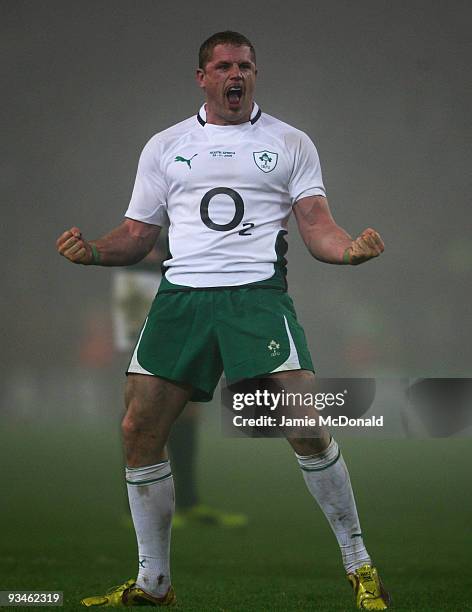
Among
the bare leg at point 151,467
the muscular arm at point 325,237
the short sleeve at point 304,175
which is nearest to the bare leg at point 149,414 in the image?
the bare leg at point 151,467

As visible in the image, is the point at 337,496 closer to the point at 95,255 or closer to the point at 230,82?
the point at 95,255

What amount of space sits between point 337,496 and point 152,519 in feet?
2.33

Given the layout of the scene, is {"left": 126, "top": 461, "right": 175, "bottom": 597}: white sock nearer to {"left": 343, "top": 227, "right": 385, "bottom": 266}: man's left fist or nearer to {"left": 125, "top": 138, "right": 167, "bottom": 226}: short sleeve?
{"left": 125, "top": 138, "right": 167, "bottom": 226}: short sleeve

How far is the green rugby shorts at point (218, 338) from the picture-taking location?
427 centimetres

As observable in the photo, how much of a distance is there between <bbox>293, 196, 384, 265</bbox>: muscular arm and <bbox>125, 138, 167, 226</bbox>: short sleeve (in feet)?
1.77

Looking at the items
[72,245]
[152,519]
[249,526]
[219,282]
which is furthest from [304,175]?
[249,526]

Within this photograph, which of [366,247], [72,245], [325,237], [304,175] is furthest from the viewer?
[304,175]

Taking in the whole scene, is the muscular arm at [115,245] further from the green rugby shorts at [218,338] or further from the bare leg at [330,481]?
the bare leg at [330,481]

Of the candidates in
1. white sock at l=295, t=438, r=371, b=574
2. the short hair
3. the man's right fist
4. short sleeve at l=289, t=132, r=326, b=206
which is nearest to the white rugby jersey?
short sleeve at l=289, t=132, r=326, b=206

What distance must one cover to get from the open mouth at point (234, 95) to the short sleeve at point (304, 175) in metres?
0.28

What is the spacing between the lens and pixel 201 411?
624 cm

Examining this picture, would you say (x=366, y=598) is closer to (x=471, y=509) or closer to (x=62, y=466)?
(x=471, y=509)

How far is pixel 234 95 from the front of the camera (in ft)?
14.8

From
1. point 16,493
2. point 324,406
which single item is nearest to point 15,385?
point 16,493
